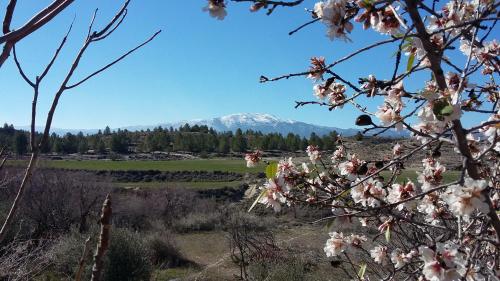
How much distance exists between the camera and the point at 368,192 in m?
2.28

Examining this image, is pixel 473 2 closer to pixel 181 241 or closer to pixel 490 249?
pixel 490 249

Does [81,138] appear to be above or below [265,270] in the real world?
above

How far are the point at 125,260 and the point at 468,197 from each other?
921cm

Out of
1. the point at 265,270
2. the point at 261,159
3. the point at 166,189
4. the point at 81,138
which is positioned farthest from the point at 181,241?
the point at 81,138

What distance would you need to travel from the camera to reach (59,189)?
595 inches

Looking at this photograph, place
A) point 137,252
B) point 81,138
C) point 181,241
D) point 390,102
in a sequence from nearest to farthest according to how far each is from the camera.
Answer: point 390,102 < point 137,252 < point 181,241 < point 81,138

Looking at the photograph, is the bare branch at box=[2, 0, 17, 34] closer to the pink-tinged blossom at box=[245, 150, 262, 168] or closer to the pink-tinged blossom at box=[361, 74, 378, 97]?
the pink-tinged blossom at box=[361, 74, 378, 97]

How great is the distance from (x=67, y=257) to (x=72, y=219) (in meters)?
4.70

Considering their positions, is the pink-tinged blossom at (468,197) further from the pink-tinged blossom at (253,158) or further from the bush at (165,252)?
the bush at (165,252)

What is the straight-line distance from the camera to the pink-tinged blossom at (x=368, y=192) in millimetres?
2270

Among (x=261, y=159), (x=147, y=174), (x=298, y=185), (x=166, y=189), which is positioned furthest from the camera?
(x=147, y=174)

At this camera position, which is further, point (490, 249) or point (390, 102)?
point (490, 249)

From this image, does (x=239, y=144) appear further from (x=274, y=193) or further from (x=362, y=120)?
(x=362, y=120)

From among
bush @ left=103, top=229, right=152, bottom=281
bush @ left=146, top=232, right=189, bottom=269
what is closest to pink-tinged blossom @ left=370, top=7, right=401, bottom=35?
bush @ left=103, top=229, right=152, bottom=281
